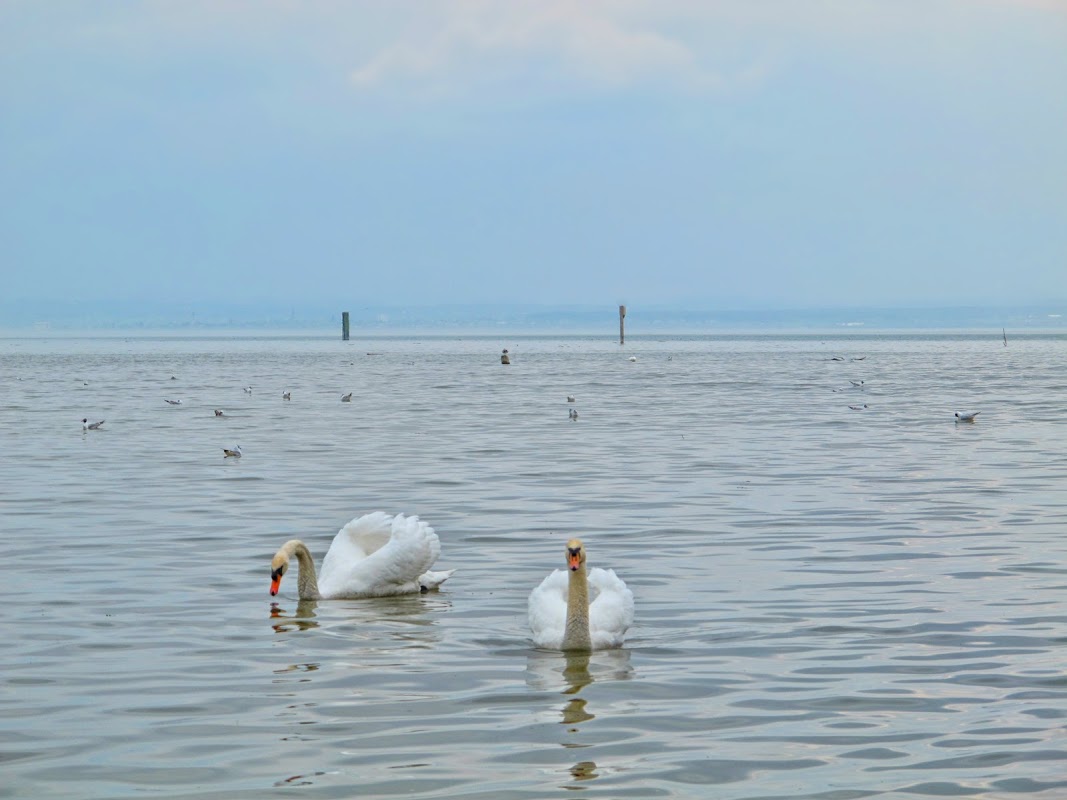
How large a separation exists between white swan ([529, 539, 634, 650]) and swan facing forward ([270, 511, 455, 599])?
2.41 metres

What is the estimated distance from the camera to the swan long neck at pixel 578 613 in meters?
13.5

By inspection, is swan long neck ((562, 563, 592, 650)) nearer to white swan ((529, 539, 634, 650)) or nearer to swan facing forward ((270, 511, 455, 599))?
white swan ((529, 539, 634, 650))

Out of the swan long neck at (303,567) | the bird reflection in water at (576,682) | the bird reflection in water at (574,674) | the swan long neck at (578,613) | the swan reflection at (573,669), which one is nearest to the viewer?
the bird reflection in water at (574,674)

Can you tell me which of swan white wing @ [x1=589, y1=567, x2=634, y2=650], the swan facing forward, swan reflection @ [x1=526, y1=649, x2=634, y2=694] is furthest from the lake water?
the swan facing forward

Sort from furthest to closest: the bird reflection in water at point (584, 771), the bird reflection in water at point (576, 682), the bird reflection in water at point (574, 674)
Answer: the bird reflection in water at point (576, 682), the bird reflection in water at point (574, 674), the bird reflection in water at point (584, 771)

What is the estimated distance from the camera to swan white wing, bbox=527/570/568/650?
13.8 m

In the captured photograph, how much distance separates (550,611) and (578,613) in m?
0.58

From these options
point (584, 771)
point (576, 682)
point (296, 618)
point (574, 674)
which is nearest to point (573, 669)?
point (574, 674)

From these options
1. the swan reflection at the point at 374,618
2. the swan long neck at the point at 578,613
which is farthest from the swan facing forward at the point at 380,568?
the swan long neck at the point at 578,613

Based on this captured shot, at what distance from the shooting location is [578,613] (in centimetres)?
1352

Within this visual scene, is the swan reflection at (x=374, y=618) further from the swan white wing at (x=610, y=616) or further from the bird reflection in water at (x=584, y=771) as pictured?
the bird reflection in water at (x=584, y=771)

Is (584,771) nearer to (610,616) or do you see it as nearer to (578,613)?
(578,613)

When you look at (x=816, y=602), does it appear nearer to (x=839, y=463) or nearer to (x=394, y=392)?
(x=839, y=463)

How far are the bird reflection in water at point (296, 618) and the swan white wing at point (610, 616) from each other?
9.05ft
